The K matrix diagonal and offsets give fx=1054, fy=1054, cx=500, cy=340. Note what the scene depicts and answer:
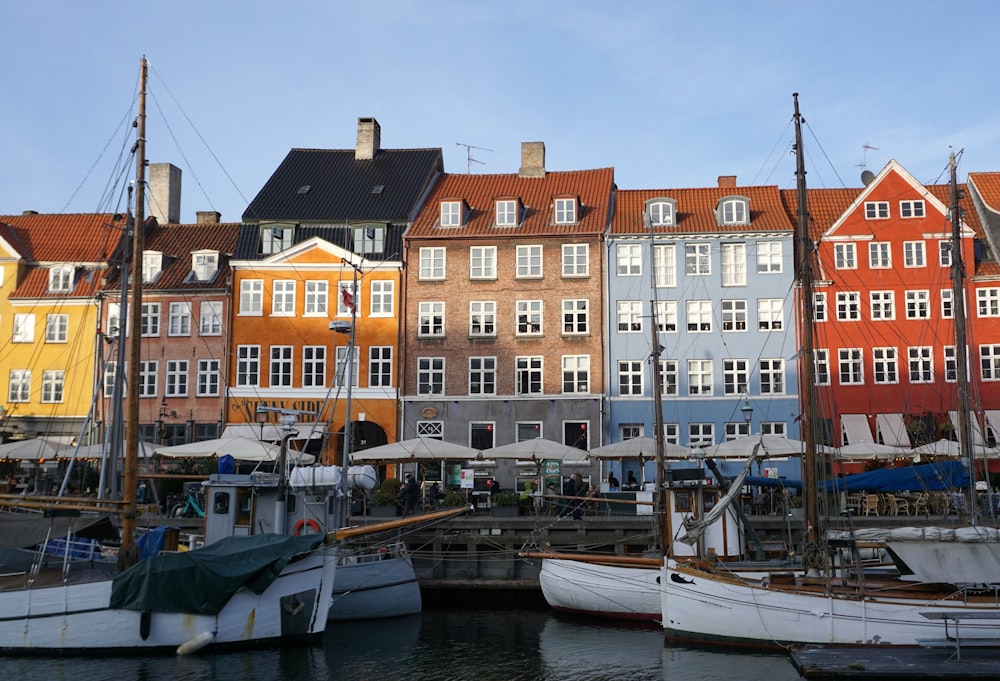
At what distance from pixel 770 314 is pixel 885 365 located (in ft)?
17.7

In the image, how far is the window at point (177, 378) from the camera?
4803 centimetres

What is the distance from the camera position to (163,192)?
5556 cm

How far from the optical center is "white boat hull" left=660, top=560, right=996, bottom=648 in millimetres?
22672

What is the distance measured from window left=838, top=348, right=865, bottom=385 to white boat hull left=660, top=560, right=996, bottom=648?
23.8 meters

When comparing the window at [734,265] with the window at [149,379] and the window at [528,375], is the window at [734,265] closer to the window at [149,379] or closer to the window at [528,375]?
the window at [528,375]

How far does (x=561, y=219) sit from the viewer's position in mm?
47938

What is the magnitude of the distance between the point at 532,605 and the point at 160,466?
1747 cm

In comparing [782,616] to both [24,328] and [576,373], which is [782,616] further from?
[24,328]

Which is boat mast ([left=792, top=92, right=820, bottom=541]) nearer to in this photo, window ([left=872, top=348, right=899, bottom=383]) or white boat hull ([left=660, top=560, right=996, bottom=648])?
white boat hull ([left=660, top=560, right=996, bottom=648])

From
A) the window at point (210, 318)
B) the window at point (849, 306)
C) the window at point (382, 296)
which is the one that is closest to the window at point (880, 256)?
the window at point (849, 306)

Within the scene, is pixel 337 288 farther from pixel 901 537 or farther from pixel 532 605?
pixel 901 537

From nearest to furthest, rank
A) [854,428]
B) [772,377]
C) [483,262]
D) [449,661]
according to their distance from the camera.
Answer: [449,661]
[854,428]
[772,377]
[483,262]

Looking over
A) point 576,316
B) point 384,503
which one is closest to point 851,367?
point 576,316

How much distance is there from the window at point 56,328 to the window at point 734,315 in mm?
30639
